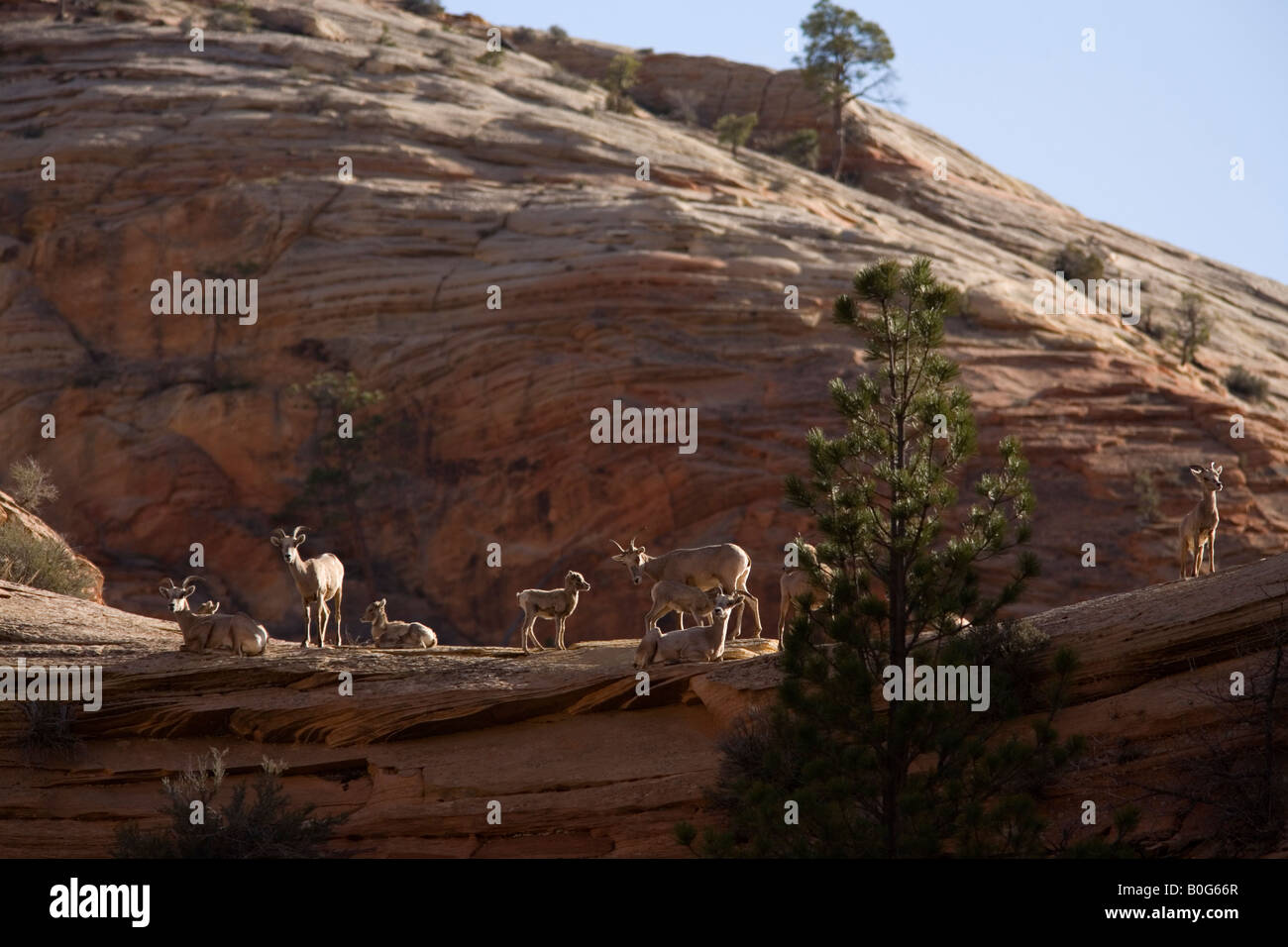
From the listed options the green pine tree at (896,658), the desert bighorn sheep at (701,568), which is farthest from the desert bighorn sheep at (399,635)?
the green pine tree at (896,658)

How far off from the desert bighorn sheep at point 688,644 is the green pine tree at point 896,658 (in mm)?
1652

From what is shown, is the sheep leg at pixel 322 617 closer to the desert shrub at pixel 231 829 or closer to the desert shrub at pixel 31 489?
the desert shrub at pixel 231 829

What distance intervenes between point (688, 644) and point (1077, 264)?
1508 inches

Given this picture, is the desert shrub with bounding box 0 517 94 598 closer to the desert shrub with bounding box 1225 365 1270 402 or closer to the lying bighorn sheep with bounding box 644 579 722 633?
the lying bighorn sheep with bounding box 644 579 722 633

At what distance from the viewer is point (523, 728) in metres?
19.3

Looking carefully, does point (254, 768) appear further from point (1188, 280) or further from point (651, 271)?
point (1188, 280)

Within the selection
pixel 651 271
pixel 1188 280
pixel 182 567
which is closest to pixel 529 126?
pixel 651 271

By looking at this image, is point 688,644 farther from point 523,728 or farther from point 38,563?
point 38,563

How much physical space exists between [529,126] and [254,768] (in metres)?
36.4

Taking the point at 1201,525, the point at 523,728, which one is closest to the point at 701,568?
the point at 523,728

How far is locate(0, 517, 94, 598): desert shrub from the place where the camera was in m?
24.7

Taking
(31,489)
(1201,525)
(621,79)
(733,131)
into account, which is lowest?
(31,489)

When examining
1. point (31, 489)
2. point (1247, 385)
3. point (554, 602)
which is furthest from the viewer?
point (1247, 385)
